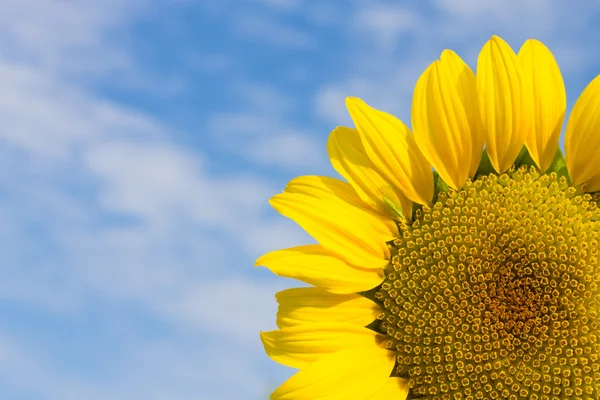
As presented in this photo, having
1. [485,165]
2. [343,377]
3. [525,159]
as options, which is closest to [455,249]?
[485,165]

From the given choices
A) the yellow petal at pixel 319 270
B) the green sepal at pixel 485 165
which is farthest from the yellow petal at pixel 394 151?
the yellow petal at pixel 319 270

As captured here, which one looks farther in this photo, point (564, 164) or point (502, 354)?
point (564, 164)

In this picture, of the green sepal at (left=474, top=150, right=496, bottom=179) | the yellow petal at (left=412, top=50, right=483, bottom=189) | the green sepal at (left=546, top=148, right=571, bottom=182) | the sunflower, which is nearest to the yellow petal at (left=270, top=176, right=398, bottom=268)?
the sunflower

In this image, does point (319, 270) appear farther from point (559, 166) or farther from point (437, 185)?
point (559, 166)

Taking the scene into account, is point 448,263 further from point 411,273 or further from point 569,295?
point 569,295

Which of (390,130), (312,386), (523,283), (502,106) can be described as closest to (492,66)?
(502,106)

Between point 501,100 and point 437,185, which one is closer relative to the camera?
point 501,100
